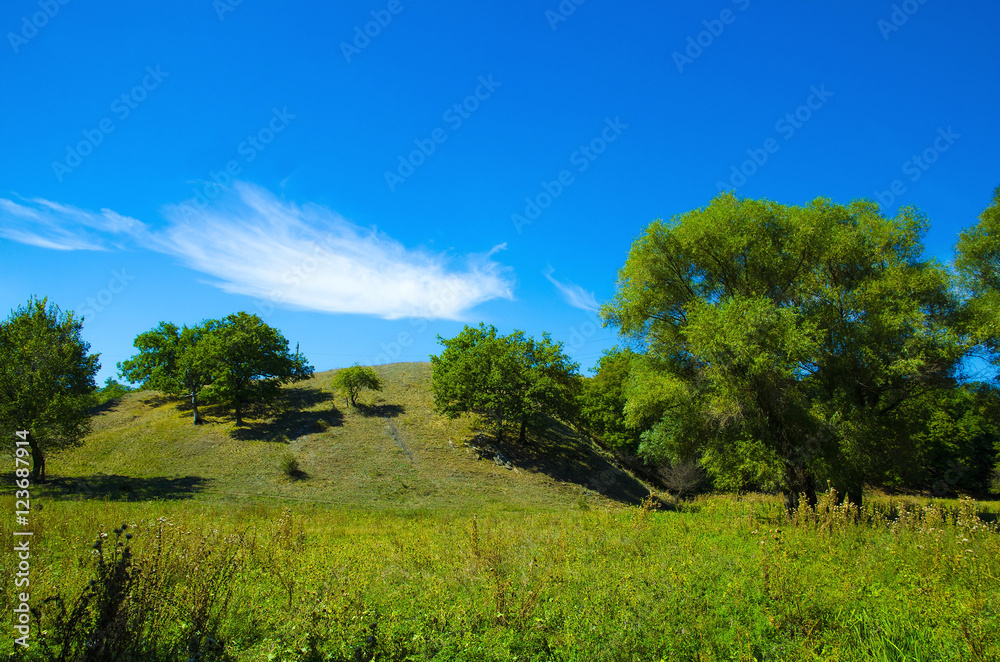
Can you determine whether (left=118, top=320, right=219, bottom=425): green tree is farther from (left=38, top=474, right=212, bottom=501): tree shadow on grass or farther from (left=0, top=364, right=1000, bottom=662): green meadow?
(left=0, top=364, right=1000, bottom=662): green meadow

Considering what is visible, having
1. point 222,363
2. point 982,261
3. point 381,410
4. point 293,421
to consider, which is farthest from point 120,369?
point 982,261

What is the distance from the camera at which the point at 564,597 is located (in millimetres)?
5434

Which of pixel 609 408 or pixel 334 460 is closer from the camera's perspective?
pixel 334 460

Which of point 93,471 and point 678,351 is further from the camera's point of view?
point 93,471

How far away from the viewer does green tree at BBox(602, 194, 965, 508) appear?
14.0m

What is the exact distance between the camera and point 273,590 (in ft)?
19.3

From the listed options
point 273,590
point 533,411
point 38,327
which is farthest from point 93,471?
point 273,590

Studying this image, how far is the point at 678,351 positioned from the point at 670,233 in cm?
436

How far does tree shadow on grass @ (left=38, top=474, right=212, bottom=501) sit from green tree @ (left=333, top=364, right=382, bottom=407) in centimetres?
1650

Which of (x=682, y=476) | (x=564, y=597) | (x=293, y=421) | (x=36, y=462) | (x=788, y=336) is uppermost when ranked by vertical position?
(x=788, y=336)

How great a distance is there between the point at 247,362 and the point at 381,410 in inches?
504

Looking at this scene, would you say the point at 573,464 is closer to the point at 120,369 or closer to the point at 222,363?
the point at 222,363

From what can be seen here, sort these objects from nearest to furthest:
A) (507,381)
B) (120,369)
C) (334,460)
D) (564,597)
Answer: (564,597) → (334,460) → (507,381) → (120,369)

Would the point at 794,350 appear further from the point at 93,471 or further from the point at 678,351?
the point at 93,471
